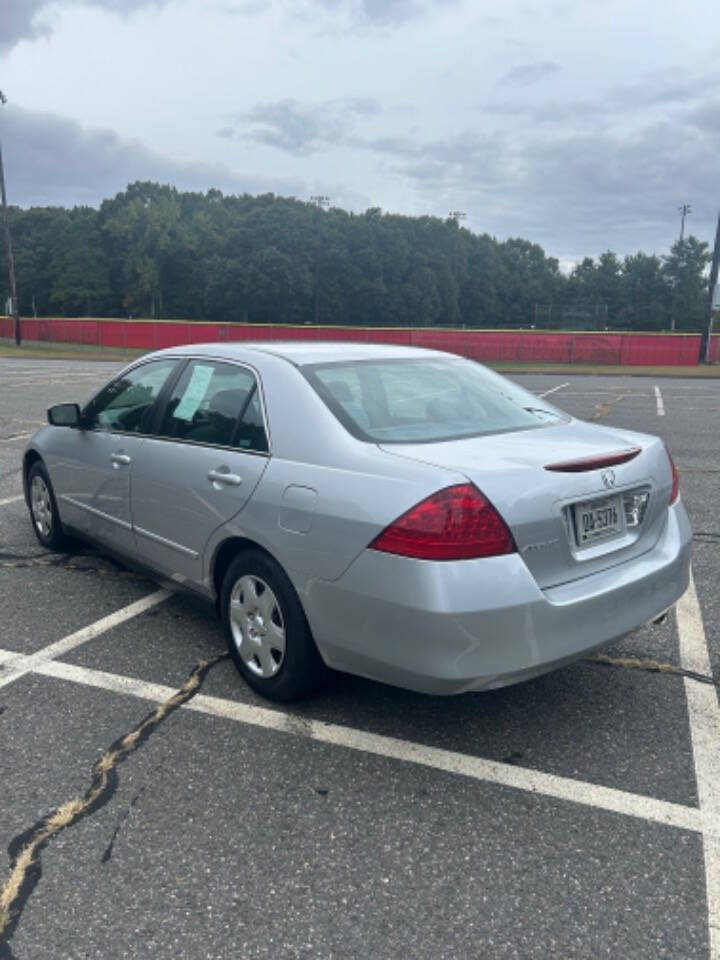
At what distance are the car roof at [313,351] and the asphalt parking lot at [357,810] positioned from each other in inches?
56.8

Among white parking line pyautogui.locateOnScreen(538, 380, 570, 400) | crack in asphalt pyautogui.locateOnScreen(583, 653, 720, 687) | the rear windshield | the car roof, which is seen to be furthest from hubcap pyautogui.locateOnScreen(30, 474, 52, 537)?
white parking line pyautogui.locateOnScreen(538, 380, 570, 400)

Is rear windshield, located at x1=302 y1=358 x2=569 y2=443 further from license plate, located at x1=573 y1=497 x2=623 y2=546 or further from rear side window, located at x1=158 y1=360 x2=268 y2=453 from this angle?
license plate, located at x1=573 y1=497 x2=623 y2=546

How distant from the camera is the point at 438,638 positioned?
2.70 meters

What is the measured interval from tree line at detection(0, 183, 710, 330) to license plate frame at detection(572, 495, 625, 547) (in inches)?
3153

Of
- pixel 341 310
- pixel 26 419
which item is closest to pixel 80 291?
pixel 341 310

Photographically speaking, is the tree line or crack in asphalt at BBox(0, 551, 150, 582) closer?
crack in asphalt at BBox(0, 551, 150, 582)

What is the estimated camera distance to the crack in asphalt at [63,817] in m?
2.27

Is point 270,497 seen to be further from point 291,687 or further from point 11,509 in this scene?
point 11,509

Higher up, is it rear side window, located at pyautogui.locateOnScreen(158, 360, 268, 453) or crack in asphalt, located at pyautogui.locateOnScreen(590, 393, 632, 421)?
rear side window, located at pyautogui.locateOnScreen(158, 360, 268, 453)

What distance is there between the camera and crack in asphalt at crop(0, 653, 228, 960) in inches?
89.3

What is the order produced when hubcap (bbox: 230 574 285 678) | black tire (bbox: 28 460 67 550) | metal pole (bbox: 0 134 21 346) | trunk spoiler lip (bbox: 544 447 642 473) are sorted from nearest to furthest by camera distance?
1. trunk spoiler lip (bbox: 544 447 642 473)
2. hubcap (bbox: 230 574 285 678)
3. black tire (bbox: 28 460 67 550)
4. metal pole (bbox: 0 134 21 346)

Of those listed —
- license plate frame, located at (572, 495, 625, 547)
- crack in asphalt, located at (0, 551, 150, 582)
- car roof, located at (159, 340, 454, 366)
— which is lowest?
crack in asphalt, located at (0, 551, 150, 582)

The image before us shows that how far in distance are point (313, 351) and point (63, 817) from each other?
7.36 ft

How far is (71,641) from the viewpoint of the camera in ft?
13.4
